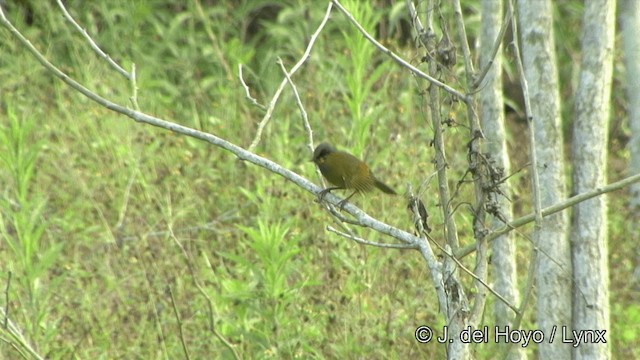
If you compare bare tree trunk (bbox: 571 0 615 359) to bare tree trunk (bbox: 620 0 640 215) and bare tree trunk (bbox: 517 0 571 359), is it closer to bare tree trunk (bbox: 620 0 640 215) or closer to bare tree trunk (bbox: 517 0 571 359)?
bare tree trunk (bbox: 517 0 571 359)

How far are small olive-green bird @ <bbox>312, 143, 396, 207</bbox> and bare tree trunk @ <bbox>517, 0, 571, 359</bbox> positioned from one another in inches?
37.4

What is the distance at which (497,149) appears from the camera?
4.84 meters

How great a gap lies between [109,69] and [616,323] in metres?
4.87

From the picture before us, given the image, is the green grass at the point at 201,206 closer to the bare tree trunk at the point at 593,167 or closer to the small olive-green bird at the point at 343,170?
the small olive-green bird at the point at 343,170

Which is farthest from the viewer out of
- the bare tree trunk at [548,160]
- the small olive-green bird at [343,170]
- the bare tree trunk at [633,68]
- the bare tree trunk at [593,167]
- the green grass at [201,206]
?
the bare tree trunk at [633,68]

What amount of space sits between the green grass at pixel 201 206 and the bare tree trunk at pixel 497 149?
1.19 feet

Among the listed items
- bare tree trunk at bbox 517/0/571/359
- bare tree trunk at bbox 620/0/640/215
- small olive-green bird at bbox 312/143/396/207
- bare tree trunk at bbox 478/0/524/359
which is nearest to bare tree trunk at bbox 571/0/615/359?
bare tree trunk at bbox 517/0/571/359

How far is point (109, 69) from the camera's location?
27.8ft

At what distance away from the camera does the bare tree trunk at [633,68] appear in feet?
20.7

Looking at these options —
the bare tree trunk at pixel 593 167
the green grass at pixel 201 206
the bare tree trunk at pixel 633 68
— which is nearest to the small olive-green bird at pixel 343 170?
the green grass at pixel 201 206

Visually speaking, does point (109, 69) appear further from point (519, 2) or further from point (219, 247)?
point (519, 2)

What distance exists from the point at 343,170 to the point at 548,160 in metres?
1.11

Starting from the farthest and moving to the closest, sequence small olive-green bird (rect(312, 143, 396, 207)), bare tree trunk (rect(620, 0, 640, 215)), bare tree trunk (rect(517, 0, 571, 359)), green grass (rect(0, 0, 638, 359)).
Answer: bare tree trunk (rect(620, 0, 640, 215)), green grass (rect(0, 0, 638, 359)), bare tree trunk (rect(517, 0, 571, 359)), small olive-green bird (rect(312, 143, 396, 207))

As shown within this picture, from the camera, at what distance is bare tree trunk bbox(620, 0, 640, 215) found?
249 inches
